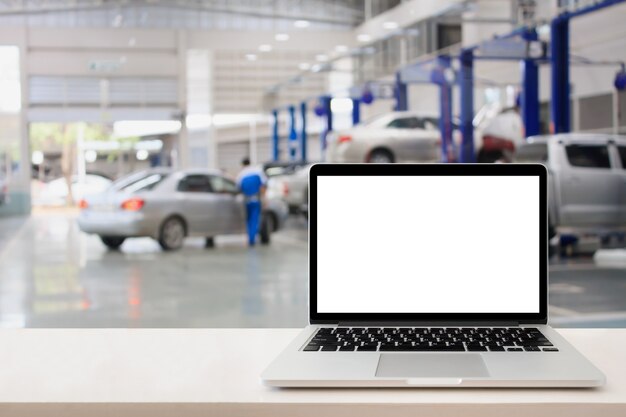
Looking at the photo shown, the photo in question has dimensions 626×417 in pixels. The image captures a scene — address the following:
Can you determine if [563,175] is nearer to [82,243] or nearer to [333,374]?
[82,243]

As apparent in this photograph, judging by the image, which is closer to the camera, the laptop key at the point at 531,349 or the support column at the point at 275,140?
the laptop key at the point at 531,349

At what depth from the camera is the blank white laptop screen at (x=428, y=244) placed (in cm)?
199

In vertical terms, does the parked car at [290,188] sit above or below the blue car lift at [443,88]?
below

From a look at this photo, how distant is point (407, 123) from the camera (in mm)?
19656

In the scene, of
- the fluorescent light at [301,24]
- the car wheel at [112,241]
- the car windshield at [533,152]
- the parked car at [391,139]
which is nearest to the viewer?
the car windshield at [533,152]

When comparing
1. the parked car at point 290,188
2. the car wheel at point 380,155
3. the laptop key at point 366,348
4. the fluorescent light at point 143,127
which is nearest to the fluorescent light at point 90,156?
the fluorescent light at point 143,127

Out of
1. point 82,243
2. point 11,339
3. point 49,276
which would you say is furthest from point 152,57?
point 11,339

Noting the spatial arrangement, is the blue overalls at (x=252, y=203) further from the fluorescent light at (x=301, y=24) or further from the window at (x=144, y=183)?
the fluorescent light at (x=301, y=24)

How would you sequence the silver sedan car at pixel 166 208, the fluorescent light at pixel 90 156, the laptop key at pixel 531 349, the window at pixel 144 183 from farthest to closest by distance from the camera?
the fluorescent light at pixel 90 156
the window at pixel 144 183
the silver sedan car at pixel 166 208
the laptop key at pixel 531 349

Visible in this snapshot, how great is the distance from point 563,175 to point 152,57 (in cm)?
1030

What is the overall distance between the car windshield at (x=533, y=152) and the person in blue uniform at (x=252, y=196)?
4402 millimetres

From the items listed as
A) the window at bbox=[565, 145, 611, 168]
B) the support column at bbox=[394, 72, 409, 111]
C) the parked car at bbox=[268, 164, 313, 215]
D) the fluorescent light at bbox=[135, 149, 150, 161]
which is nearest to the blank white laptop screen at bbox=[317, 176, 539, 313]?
the window at bbox=[565, 145, 611, 168]

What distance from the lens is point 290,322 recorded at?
8.67 m

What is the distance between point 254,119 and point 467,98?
618 cm
